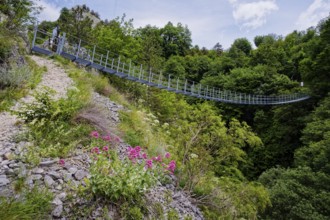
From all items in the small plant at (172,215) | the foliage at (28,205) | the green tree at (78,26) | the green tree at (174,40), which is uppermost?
the green tree at (174,40)

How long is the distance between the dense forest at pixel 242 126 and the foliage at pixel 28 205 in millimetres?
2281

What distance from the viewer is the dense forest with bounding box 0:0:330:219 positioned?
446cm

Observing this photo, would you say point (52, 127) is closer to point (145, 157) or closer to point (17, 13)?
point (145, 157)

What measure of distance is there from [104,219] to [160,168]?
4.10 ft

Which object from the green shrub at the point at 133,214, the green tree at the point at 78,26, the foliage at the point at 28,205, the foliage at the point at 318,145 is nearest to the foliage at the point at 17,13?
the foliage at the point at 28,205

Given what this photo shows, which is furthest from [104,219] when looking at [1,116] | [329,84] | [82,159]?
[329,84]

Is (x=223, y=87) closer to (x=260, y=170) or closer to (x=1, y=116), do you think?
(x=260, y=170)

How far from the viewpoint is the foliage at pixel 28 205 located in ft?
6.05

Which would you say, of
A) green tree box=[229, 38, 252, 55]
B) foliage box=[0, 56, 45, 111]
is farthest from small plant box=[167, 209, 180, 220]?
green tree box=[229, 38, 252, 55]

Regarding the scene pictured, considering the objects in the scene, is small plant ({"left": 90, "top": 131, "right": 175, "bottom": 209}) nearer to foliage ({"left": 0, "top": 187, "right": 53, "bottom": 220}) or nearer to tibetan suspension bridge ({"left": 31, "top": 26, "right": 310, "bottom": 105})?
foliage ({"left": 0, "top": 187, "right": 53, "bottom": 220})

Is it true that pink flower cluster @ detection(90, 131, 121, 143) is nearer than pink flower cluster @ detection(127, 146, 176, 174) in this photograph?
No

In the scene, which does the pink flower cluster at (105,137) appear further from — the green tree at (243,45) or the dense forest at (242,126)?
the green tree at (243,45)

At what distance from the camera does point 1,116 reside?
161 inches

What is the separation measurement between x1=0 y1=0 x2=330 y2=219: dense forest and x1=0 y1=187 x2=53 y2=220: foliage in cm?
228
